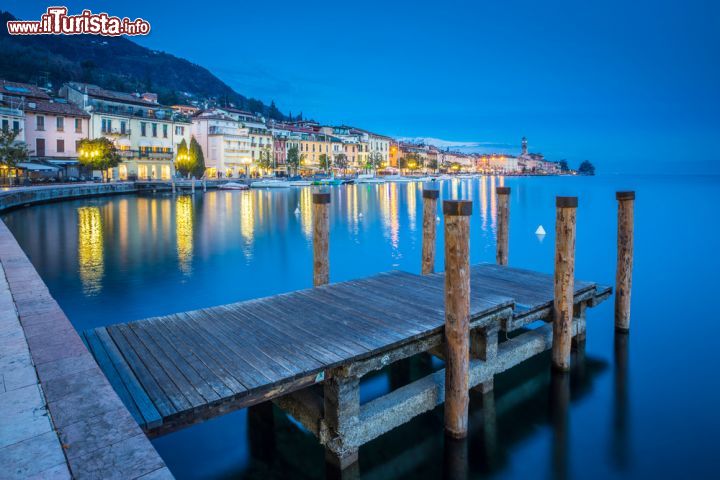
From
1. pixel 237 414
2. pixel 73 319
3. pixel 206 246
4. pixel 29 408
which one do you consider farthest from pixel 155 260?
pixel 29 408

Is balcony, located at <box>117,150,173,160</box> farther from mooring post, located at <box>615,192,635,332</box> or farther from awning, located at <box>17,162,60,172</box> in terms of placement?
mooring post, located at <box>615,192,635,332</box>

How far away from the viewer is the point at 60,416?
451 cm

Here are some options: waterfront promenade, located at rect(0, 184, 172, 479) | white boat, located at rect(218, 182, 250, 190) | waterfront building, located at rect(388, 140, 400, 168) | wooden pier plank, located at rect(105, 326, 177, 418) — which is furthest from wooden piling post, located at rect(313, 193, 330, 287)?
waterfront building, located at rect(388, 140, 400, 168)

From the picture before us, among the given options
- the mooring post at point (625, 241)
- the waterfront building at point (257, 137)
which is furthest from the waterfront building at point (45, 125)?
the mooring post at point (625, 241)

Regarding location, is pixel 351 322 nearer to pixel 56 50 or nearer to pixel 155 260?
pixel 155 260

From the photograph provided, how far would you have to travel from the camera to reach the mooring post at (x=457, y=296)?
7.29m

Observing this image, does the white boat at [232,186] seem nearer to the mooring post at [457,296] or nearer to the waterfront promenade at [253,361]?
the waterfront promenade at [253,361]

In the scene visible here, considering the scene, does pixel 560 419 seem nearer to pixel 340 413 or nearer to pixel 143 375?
pixel 340 413

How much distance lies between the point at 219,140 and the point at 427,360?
3539 inches

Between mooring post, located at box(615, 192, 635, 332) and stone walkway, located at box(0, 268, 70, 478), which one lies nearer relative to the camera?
stone walkway, located at box(0, 268, 70, 478)

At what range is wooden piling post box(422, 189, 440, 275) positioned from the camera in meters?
12.6

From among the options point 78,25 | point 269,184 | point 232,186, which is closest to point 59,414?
point 78,25

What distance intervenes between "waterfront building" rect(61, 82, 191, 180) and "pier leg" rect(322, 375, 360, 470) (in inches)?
2900

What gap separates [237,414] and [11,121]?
63127 mm
